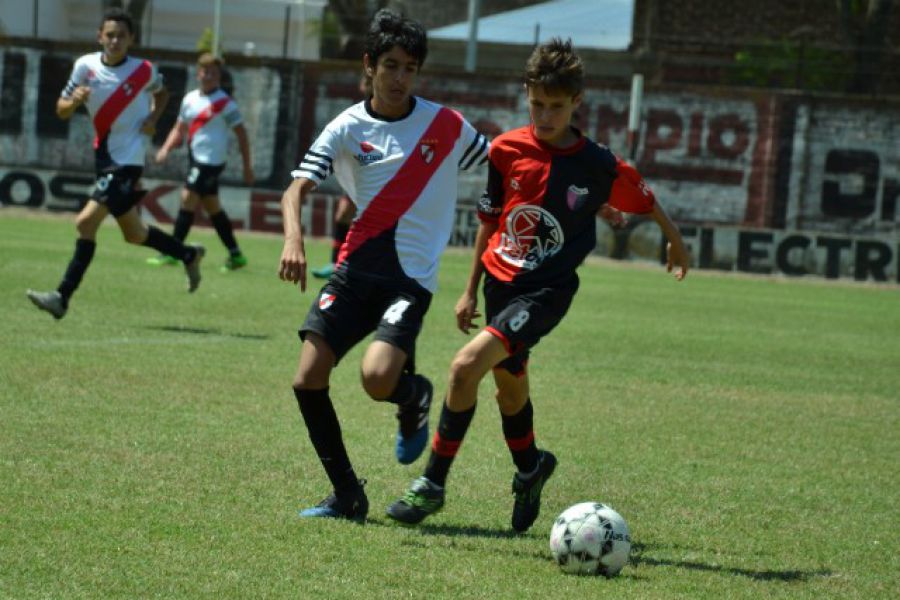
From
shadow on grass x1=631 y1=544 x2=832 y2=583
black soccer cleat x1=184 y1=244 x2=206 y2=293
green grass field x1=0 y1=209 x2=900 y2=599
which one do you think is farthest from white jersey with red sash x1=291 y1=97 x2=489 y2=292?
black soccer cleat x1=184 y1=244 x2=206 y2=293

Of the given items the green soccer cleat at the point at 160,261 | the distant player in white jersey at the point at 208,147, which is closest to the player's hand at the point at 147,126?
the distant player in white jersey at the point at 208,147

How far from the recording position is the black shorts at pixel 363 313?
19.1ft

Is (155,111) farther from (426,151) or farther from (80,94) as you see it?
(426,151)

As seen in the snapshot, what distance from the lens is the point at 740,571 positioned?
5293mm

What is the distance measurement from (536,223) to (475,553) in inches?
53.3

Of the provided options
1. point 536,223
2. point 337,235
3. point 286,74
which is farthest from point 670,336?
point 286,74

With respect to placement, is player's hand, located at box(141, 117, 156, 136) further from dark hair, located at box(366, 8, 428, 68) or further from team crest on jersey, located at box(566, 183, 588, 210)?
team crest on jersey, located at box(566, 183, 588, 210)

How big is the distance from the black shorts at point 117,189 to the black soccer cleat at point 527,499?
6378 millimetres

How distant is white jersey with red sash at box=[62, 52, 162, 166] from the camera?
11703 millimetres

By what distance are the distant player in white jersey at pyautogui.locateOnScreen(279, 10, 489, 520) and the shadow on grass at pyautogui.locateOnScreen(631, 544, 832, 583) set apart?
108 cm

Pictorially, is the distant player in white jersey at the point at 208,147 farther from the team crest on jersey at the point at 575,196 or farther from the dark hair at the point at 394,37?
the team crest on jersey at the point at 575,196

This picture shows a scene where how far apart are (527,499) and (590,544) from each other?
72 cm

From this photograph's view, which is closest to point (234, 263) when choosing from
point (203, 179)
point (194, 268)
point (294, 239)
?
point (203, 179)

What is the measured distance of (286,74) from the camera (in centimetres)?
2725
